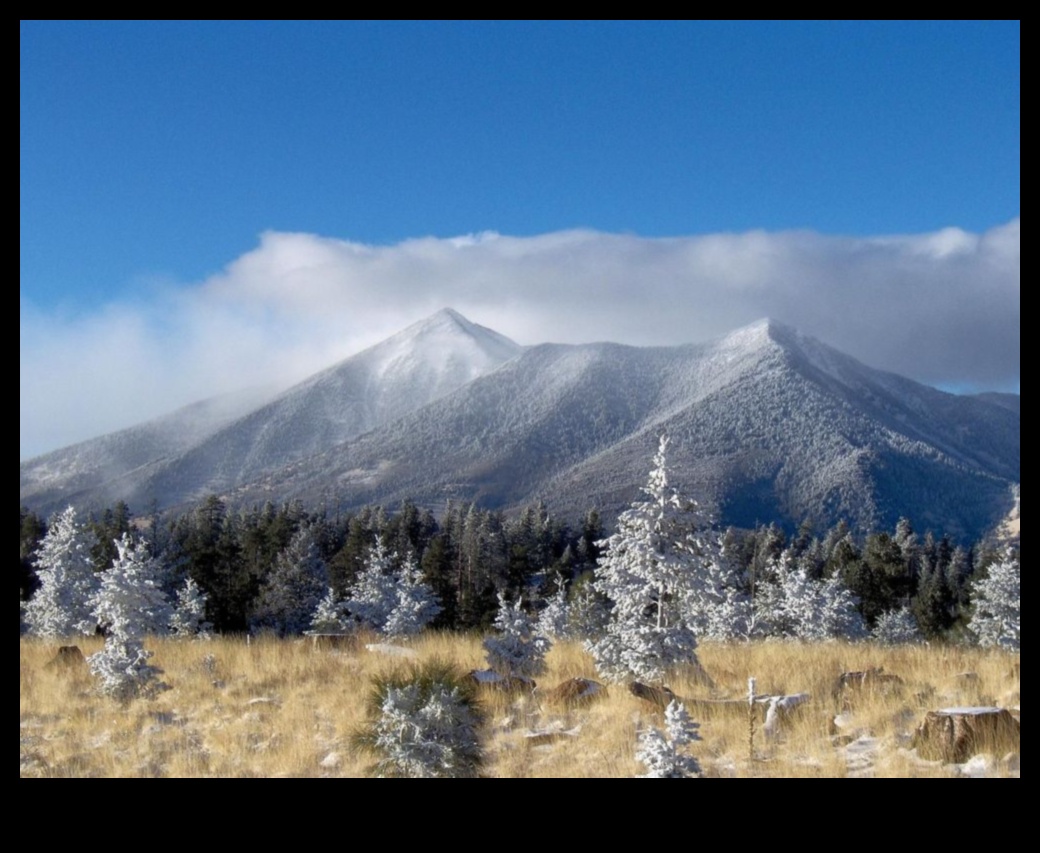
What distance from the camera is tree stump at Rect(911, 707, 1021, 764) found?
6.57 m

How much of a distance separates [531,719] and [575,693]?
0.80m

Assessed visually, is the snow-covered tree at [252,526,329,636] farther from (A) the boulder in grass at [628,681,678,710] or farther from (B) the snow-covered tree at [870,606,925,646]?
(A) the boulder in grass at [628,681,678,710]

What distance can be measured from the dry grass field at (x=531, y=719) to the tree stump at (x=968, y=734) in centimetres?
9

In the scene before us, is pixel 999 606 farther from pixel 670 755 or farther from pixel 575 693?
A: pixel 670 755

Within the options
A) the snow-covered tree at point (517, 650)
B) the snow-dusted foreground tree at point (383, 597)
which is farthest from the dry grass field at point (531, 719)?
the snow-dusted foreground tree at point (383, 597)

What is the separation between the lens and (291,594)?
53.1 meters

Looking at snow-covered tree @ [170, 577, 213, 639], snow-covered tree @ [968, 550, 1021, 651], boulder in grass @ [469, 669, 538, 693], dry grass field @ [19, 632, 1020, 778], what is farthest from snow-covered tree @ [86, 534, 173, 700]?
snow-covered tree @ [968, 550, 1021, 651]

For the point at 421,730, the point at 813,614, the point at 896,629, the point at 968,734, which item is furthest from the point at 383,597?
the point at 968,734

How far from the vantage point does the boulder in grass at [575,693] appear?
30.8 feet
